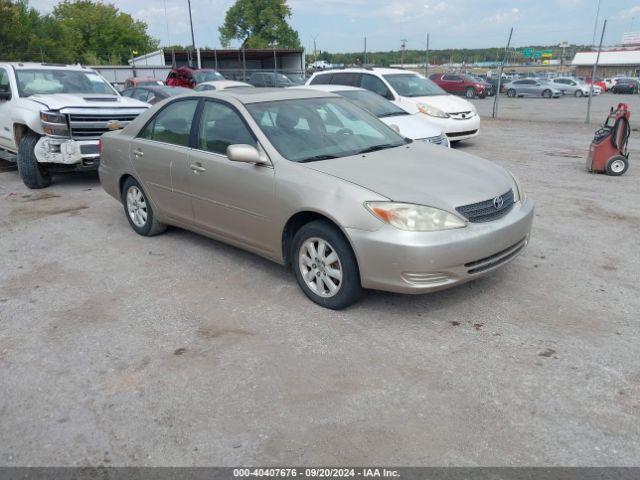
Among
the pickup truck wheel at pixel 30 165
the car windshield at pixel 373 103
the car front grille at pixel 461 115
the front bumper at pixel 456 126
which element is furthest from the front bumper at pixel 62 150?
the car front grille at pixel 461 115

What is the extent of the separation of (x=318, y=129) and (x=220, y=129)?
0.88 metres

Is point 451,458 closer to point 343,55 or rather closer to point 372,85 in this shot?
point 372,85

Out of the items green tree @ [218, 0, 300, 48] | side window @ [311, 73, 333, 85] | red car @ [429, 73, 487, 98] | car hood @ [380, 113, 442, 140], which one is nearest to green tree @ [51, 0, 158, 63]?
green tree @ [218, 0, 300, 48]

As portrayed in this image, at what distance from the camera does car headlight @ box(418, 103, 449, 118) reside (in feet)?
37.8

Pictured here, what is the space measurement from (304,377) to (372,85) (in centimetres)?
990

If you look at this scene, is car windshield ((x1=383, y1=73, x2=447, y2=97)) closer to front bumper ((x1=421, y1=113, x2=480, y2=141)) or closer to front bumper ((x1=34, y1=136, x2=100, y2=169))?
front bumper ((x1=421, y1=113, x2=480, y2=141))

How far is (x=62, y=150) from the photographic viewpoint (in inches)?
322

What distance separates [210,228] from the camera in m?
5.11

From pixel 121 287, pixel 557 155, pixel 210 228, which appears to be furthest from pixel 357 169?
pixel 557 155

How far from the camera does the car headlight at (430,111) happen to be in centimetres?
1151

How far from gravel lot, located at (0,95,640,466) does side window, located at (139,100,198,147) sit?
1.14m

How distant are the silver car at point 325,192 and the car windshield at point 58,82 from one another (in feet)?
14.8

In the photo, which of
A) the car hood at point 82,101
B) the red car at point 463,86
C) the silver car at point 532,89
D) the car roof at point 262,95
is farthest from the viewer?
the silver car at point 532,89

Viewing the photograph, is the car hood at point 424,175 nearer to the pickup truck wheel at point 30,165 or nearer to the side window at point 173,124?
the side window at point 173,124
